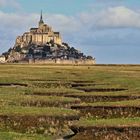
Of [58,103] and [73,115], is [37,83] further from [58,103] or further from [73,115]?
[73,115]

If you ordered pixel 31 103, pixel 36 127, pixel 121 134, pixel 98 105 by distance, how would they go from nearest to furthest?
pixel 121 134 → pixel 36 127 → pixel 98 105 → pixel 31 103

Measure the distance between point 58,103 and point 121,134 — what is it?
1623 centimetres

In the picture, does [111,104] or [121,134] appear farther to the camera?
[111,104]

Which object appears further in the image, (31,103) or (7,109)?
(31,103)

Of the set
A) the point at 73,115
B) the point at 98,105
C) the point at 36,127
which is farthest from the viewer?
the point at 98,105

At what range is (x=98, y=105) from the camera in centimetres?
4116

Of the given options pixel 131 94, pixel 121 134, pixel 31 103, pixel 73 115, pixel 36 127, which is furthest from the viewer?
pixel 131 94

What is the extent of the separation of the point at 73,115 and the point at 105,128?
6.75m

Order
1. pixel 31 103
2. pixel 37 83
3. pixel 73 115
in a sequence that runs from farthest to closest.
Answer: pixel 37 83, pixel 31 103, pixel 73 115

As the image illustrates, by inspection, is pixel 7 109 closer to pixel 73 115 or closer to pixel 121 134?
pixel 73 115

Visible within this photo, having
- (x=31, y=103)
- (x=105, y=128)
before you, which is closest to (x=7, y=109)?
(x=31, y=103)

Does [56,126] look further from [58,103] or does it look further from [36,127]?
[58,103]

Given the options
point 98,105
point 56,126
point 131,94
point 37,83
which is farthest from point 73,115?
point 37,83

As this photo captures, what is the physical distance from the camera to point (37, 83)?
74.8 m
